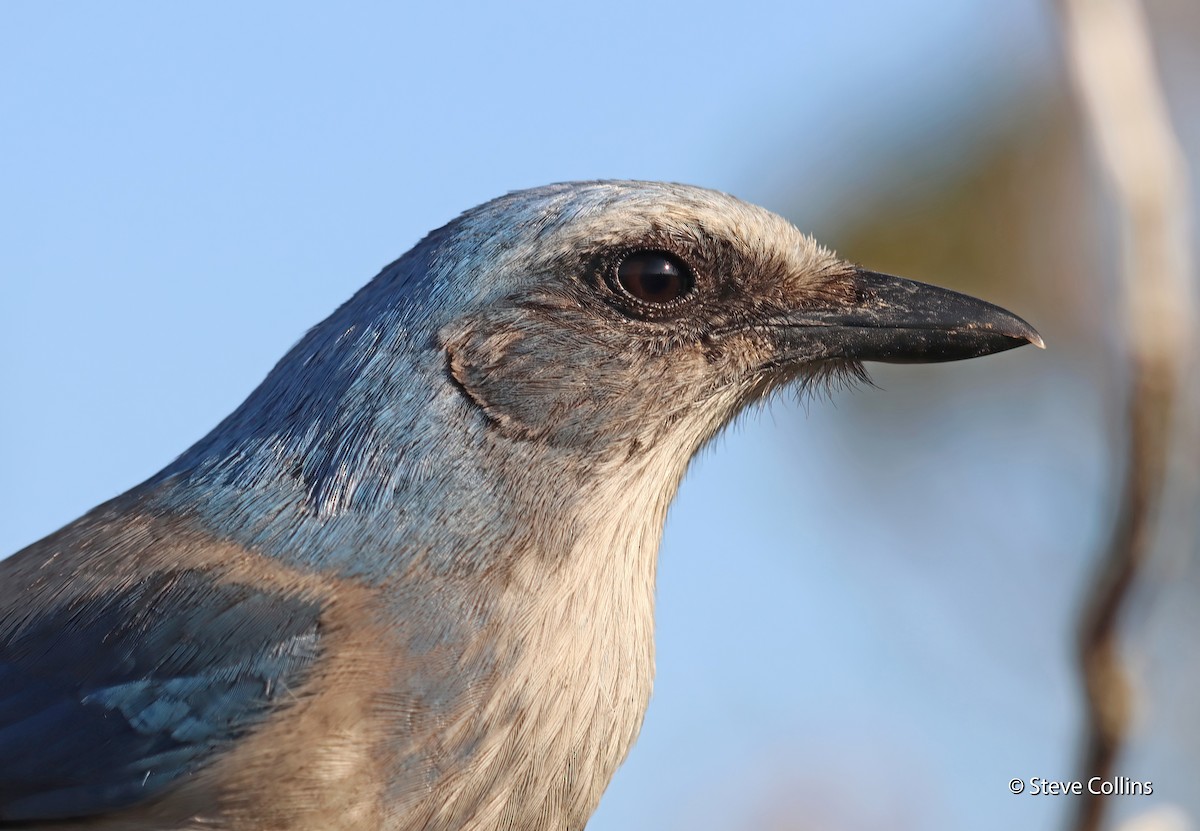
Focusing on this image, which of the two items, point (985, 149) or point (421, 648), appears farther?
point (985, 149)

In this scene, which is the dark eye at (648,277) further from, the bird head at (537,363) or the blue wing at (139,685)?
the blue wing at (139,685)

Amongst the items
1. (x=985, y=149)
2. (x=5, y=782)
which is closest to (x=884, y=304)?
(x=5, y=782)

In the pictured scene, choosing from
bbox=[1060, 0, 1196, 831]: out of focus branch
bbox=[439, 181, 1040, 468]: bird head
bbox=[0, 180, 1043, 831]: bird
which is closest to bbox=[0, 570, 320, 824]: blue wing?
bbox=[0, 180, 1043, 831]: bird

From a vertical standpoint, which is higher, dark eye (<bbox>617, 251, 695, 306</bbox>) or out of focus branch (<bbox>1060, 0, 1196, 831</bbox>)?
dark eye (<bbox>617, 251, 695, 306</bbox>)

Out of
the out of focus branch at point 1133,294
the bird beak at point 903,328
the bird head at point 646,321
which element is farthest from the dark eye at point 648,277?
the out of focus branch at point 1133,294

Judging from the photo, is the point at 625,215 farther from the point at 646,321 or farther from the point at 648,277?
the point at 646,321

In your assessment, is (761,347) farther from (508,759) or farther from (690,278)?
(508,759)

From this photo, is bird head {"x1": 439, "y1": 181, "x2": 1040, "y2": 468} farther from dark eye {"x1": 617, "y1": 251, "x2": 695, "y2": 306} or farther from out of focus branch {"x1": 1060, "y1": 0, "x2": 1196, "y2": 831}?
out of focus branch {"x1": 1060, "y1": 0, "x2": 1196, "y2": 831}
